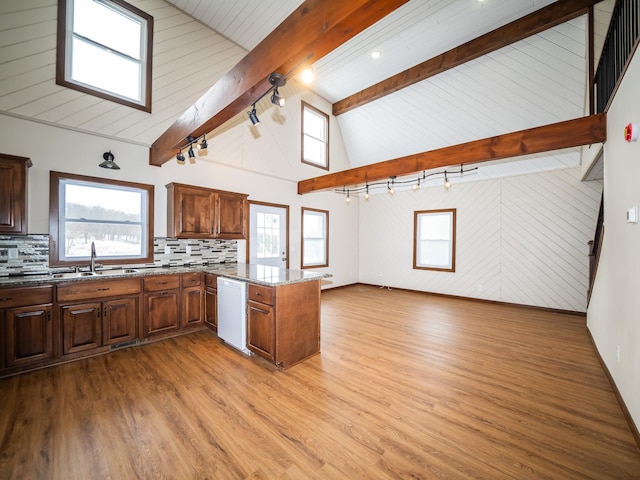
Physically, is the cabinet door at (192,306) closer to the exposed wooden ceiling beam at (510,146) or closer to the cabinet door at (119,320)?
the cabinet door at (119,320)

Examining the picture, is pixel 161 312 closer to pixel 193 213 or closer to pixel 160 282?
pixel 160 282

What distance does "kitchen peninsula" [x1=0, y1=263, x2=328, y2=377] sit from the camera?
2643mm

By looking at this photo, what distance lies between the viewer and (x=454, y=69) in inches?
189

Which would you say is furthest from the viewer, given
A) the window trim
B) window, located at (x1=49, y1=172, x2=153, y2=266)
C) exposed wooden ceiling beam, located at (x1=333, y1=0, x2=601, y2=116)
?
the window trim

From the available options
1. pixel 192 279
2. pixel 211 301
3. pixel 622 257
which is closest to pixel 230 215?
pixel 192 279

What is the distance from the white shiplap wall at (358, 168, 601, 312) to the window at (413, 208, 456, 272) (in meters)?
0.14

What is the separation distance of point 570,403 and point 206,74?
6161 mm

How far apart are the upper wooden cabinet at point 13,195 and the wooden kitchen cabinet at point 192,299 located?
1711 mm

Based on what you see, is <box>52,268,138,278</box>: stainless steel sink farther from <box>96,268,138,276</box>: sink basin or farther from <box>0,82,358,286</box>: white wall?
<box>0,82,358,286</box>: white wall

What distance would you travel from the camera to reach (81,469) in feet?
5.16

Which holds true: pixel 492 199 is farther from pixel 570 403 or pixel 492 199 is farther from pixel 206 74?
pixel 206 74

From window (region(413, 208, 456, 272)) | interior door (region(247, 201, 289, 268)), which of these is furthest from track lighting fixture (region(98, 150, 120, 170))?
window (region(413, 208, 456, 272))

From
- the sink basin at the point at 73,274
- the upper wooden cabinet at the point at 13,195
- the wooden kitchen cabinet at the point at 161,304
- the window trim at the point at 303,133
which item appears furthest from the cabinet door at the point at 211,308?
the window trim at the point at 303,133

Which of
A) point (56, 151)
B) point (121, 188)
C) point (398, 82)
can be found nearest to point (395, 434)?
point (121, 188)
